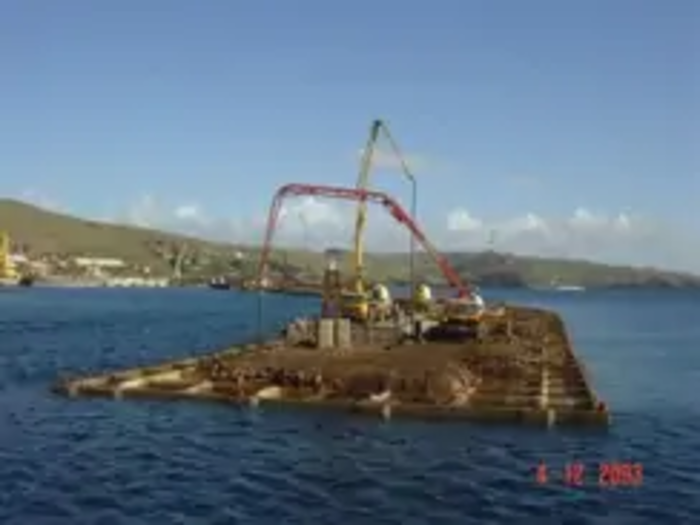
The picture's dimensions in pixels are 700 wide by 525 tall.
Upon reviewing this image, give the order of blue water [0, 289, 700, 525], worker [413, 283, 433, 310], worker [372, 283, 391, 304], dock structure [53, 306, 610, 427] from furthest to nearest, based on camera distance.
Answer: worker [413, 283, 433, 310], worker [372, 283, 391, 304], dock structure [53, 306, 610, 427], blue water [0, 289, 700, 525]

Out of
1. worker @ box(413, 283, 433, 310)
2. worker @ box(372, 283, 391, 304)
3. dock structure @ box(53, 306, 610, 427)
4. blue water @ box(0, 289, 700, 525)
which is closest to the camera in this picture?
blue water @ box(0, 289, 700, 525)

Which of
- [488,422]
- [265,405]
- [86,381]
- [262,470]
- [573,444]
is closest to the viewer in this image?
[262,470]

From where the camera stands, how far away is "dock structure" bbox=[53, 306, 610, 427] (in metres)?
53.8

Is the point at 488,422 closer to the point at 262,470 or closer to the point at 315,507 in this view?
the point at 262,470

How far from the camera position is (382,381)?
60.7 meters

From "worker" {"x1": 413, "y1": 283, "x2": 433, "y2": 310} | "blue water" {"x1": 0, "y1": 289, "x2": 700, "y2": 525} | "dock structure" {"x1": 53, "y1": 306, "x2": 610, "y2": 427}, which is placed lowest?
"blue water" {"x1": 0, "y1": 289, "x2": 700, "y2": 525}

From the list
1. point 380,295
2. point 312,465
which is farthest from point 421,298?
point 312,465

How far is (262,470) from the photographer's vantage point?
41.3m

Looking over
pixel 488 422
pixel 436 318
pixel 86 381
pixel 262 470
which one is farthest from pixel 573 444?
pixel 436 318

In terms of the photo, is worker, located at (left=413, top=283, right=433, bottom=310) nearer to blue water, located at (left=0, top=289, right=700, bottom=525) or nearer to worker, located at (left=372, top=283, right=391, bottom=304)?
worker, located at (left=372, top=283, right=391, bottom=304)

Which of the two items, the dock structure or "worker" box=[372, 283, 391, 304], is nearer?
the dock structure

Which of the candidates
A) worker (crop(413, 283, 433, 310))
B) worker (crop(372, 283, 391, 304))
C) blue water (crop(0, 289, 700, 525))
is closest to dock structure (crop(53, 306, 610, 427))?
blue water (crop(0, 289, 700, 525))

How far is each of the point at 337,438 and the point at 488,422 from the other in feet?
28.2

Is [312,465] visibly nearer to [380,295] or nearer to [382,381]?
[382,381]
